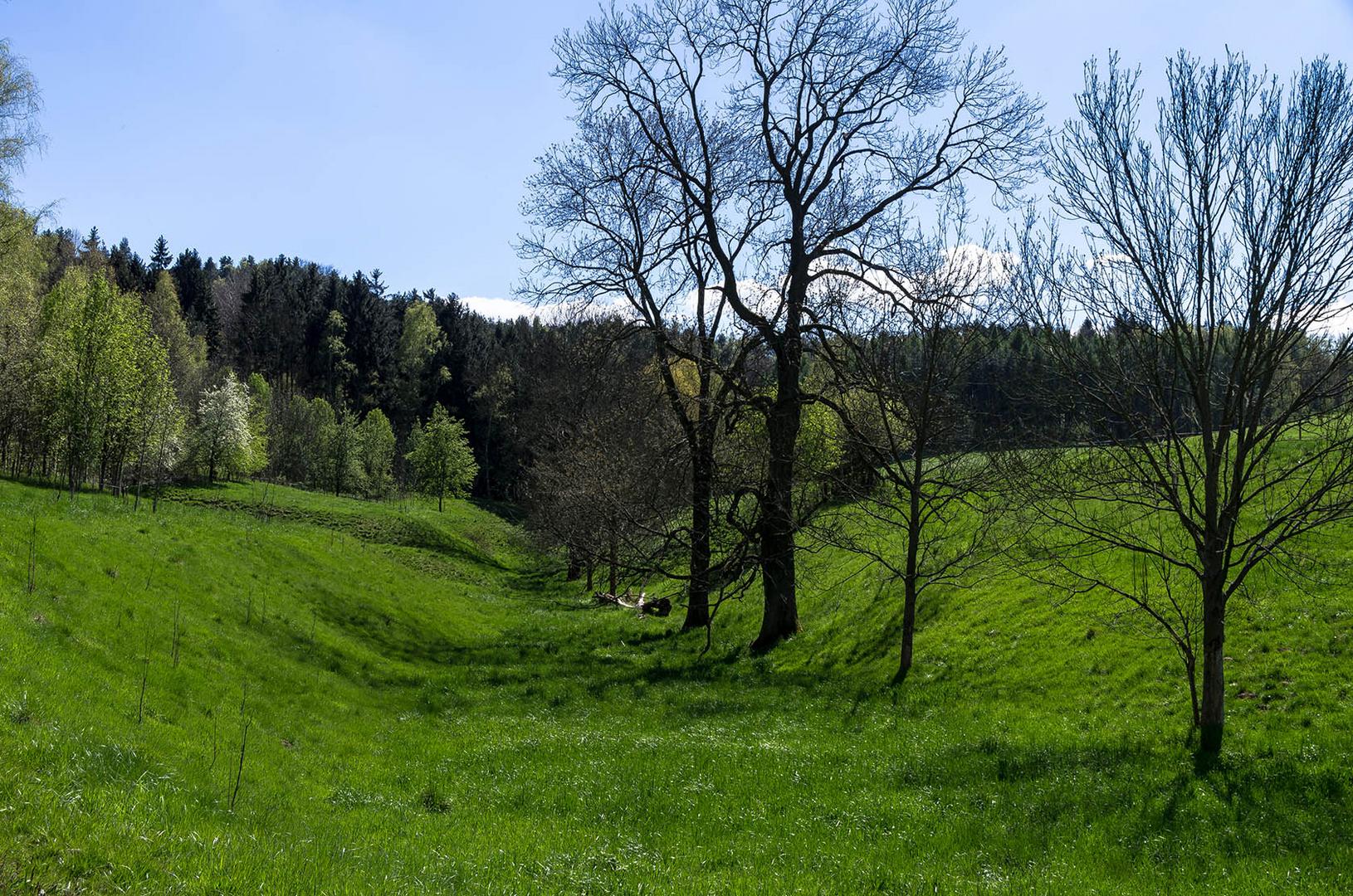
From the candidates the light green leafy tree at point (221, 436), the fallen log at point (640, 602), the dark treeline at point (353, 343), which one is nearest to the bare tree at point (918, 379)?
the fallen log at point (640, 602)

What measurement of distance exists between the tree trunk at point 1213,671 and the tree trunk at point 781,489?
353 inches

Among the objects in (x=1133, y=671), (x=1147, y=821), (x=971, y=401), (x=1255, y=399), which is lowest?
(x=1147, y=821)

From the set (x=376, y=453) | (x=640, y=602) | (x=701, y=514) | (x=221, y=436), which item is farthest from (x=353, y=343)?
(x=701, y=514)

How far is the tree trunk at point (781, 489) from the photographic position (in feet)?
66.3

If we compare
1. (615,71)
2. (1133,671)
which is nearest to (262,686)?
(1133,671)

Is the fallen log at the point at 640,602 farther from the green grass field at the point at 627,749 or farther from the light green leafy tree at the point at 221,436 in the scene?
the light green leafy tree at the point at 221,436

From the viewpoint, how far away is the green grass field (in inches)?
307

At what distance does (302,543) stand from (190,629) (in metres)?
12.6

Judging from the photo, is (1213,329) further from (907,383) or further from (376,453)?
(376,453)

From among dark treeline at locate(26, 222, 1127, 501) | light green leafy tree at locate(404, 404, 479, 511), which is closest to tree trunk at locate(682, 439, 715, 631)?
light green leafy tree at locate(404, 404, 479, 511)

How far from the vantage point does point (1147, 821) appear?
30.9 ft

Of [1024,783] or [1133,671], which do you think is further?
[1133,671]

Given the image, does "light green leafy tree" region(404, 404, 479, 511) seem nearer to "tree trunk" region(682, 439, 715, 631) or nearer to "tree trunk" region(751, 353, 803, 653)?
"tree trunk" region(682, 439, 715, 631)

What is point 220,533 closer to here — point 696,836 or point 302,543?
point 302,543
